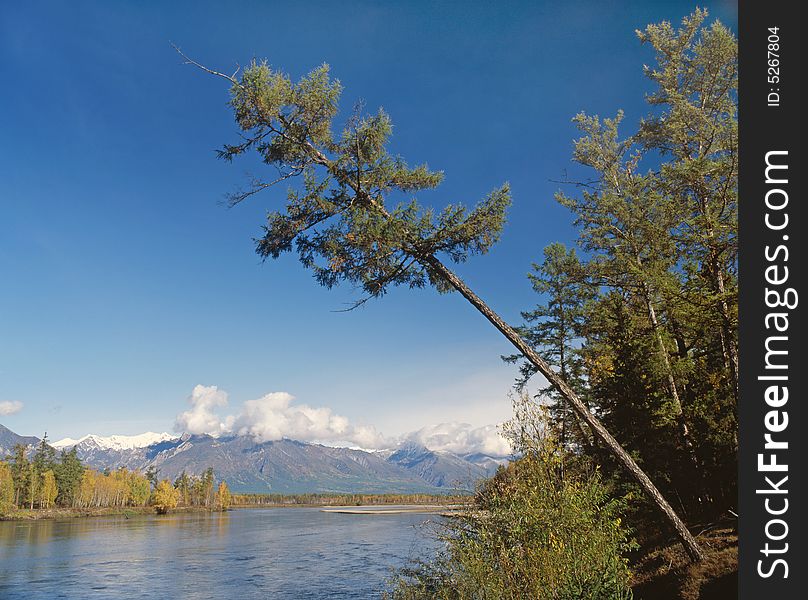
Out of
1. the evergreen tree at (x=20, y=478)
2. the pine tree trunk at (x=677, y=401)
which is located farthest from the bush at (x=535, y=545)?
the evergreen tree at (x=20, y=478)

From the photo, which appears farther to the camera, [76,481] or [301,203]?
[76,481]

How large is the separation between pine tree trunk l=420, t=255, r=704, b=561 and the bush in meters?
2.59

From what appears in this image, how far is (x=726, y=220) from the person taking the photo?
13.9 meters

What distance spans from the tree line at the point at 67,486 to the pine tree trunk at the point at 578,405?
99.4 m

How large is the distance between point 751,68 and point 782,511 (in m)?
3.57

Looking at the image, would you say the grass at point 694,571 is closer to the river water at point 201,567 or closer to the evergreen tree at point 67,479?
the river water at point 201,567

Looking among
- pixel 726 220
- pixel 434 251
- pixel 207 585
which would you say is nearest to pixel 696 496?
pixel 726 220

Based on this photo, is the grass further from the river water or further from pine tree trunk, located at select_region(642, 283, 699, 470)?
the river water

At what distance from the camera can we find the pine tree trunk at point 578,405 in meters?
12.0

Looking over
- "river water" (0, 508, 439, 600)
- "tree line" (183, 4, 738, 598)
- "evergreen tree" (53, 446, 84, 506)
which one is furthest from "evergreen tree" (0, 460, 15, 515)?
"tree line" (183, 4, 738, 598)

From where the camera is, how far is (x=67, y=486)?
10581 centimetres

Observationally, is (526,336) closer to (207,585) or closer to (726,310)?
(726,310)

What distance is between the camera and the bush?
7.55 metres

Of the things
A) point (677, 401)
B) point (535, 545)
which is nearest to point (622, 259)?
point (677, 401)
